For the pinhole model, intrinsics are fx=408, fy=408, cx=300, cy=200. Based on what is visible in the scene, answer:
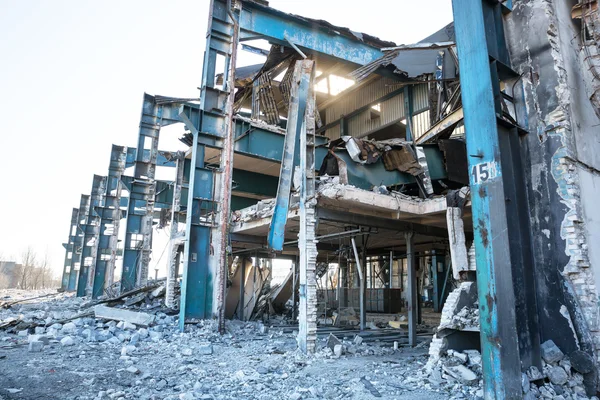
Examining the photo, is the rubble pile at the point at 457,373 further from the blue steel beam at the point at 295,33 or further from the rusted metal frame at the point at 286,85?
the rusted metal frame at the point at 286,85

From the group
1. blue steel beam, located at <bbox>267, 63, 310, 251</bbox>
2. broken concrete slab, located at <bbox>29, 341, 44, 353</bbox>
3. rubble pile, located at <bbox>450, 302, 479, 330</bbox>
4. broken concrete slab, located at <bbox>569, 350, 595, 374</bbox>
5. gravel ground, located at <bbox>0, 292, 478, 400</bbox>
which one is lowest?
gravel ground, located at <bbox>0, 292, 478, 400</bbox>

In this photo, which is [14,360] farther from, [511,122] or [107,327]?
[511,122]

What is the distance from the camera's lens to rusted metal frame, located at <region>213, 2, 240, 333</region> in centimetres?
1209

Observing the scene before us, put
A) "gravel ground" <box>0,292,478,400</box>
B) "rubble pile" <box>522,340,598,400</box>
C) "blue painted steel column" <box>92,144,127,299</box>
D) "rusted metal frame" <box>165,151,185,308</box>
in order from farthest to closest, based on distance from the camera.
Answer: "blue painted steel column" <box>92,144,127,299</box> → "rusted metal frame" <box>165,151,185,308</box> → "gravel ground" <box>0,292,478,400</box> → "rubble pile" <box>522,340,598,400</box>

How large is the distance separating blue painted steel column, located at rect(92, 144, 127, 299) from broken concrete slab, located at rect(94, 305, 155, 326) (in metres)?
10.3

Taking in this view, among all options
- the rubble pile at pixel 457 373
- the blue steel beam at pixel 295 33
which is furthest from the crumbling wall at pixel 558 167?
the blue steel beam at pixel 295 33

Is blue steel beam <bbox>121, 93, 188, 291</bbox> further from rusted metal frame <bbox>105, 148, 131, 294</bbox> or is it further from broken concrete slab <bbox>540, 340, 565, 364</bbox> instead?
broken concrete slab <bbox>540, 340, 565, 364</bbox>

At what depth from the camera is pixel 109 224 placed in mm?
22922

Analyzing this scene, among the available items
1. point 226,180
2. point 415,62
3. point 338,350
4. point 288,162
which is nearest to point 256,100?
point 226,180

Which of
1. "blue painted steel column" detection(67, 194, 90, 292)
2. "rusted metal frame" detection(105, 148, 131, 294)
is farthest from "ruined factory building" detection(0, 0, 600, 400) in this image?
"blue painted steel column" detection(67, 194, 90, 292)

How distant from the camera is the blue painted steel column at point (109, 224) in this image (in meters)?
21.8

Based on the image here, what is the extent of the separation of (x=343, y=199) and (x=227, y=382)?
191 inches

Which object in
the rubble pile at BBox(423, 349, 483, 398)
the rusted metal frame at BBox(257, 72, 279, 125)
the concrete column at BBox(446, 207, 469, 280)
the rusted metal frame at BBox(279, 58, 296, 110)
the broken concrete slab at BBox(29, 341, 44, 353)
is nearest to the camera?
the rubble pile at BBox(423, 349, 483, 398)

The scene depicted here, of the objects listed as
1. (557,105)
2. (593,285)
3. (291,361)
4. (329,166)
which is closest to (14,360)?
(291,361)
